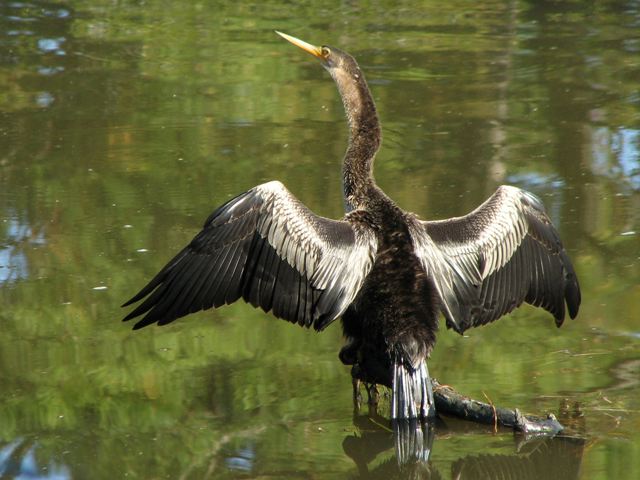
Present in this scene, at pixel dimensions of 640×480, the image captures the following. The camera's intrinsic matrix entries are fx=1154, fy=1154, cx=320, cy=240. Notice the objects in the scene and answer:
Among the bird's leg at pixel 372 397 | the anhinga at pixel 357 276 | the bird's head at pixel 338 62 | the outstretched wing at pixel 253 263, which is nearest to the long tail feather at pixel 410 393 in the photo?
the anhinga at pixel 357 276

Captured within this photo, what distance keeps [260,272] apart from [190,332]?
1.04 metres

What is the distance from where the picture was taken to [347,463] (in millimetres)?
5273

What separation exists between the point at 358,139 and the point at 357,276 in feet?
4.42

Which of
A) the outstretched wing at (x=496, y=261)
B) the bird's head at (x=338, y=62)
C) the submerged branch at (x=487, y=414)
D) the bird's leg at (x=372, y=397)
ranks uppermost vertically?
the bird's head at (x=338, y=62)

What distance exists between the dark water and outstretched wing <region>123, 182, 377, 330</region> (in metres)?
0.51

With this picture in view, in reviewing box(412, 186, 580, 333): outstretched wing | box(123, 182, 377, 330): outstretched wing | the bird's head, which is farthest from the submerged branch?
the bird's head

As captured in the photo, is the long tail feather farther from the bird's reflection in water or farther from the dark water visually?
the dark water

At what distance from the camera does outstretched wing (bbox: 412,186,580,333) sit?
5.76 m

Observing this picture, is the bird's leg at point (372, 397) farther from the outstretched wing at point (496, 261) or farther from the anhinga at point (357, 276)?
the outstretched wing at point (496, 261)

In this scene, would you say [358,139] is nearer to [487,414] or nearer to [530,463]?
[487,414]

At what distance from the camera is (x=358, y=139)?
6.67 m

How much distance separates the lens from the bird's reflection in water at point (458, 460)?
16.9ft

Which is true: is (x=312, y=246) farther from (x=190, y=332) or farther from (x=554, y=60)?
(x=554, y=60)

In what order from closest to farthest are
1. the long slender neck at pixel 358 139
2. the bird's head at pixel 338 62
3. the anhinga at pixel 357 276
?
the anhinga at pixel 357 276 → the long slender neck at pixel 358 139 → the bird's head at pixel 338 62
